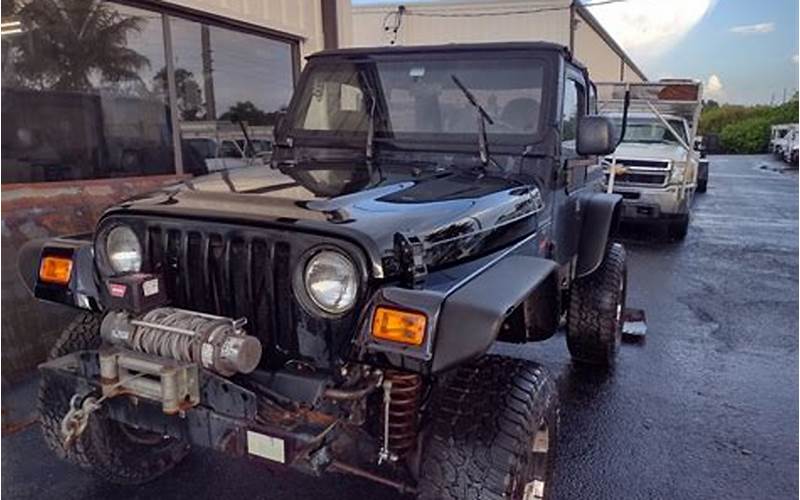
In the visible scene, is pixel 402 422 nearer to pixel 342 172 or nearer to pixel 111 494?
pixel 342 172

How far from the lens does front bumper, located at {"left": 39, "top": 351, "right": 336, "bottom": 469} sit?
6.22 ft

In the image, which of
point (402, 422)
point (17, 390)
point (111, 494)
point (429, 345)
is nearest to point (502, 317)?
point (429, 345)

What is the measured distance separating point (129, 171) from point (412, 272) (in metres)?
3.81

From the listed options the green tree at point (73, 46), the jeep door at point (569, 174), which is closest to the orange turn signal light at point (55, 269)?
the jeep door at point (569, 174)

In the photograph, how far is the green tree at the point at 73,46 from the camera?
4.31 meters

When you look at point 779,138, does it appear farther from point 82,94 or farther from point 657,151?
point 82,94

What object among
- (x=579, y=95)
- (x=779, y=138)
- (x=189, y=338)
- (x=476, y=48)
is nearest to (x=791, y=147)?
(x=779, y=138)

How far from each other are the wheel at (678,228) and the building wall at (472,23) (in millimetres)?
8657

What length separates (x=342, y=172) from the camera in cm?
297

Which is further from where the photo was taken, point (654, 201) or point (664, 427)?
point (654, 201)

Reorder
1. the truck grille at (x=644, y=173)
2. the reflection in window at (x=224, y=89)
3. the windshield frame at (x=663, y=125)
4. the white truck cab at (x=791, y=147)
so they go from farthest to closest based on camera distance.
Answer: the white truck cab at (x=791, y=147) → the windshield frame at (x=663, y=125) → the truck grille at (x=644, y=173) → the reflection in window at (x=224, y=89)

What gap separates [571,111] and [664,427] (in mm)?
1844

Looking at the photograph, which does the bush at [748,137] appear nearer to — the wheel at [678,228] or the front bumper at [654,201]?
the wheel at [678,228]

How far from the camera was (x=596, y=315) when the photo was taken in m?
4.22
